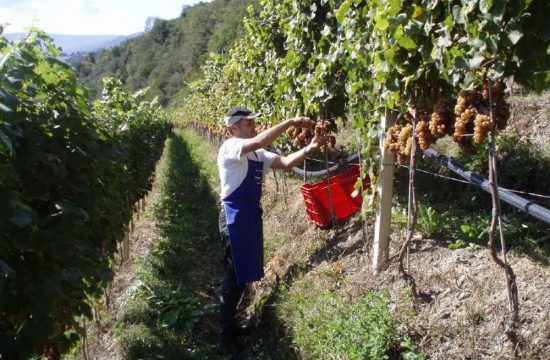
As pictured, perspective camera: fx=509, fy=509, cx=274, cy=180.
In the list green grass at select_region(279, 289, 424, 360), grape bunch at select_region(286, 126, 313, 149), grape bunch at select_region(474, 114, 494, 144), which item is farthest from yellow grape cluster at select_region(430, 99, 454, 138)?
grape bunch at select_region(286, 126, 313, 149)

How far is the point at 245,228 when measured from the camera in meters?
4.20

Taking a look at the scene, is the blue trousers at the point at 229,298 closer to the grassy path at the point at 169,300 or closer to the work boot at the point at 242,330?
the work boot at the point at 242,330

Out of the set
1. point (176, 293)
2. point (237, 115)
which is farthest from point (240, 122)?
point (176, 293)

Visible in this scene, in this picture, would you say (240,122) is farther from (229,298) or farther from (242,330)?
(242,330)

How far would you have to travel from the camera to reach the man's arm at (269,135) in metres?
3.87

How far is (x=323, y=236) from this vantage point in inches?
204

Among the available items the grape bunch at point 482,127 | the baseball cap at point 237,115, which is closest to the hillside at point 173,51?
the baseball cap at point 237,115

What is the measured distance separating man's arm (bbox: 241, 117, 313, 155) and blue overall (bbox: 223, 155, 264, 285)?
0.28 m

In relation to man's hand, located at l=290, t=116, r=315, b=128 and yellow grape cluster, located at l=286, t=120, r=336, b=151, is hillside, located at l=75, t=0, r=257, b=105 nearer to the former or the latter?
yellow grape cluster, located at l=286, t=120, r=336, b=151

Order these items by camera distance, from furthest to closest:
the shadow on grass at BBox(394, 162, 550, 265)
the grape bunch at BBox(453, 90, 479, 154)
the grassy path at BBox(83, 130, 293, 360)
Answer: the grassy path at BBox(83, 130, 293, 360), the shadow on grass at BBox(394, 162, 550, 265), the grape bunch at BBox(453, 90, 479, 154)

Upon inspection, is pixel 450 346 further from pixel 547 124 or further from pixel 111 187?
pixel 547 124

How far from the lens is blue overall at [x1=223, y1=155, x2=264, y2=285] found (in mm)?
4184

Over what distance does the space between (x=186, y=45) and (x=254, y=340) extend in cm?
9559

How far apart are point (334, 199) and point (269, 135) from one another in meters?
1.48
